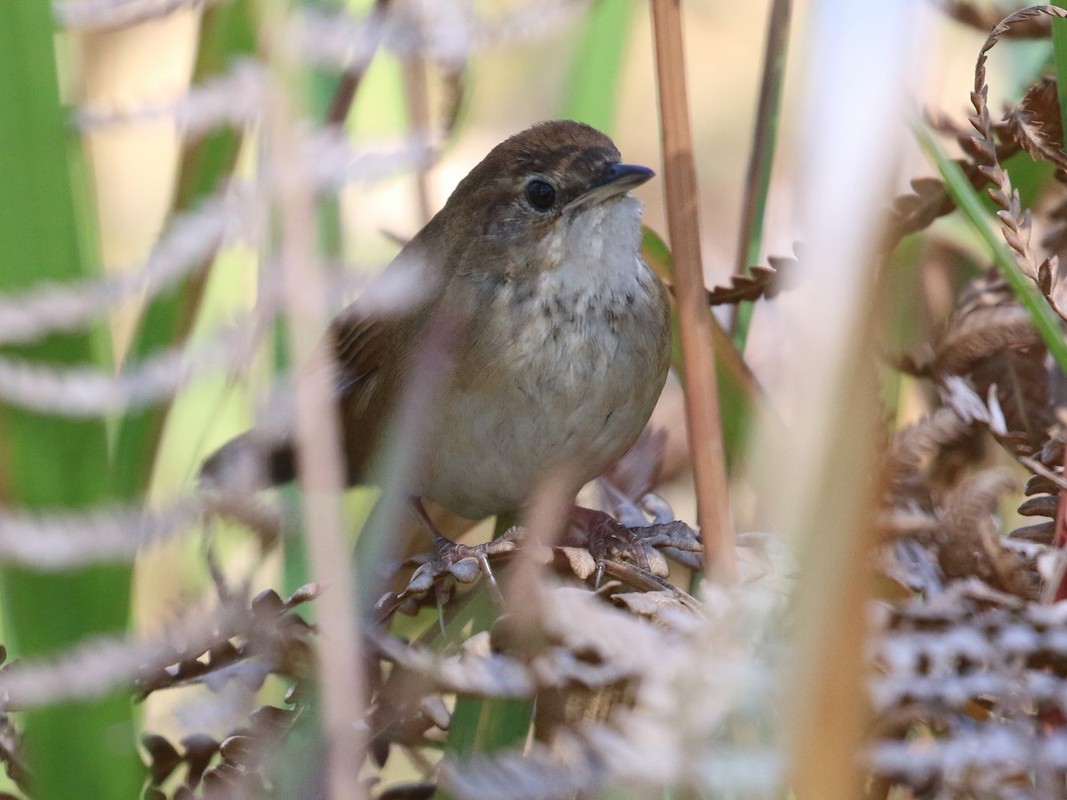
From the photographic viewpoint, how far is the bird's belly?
2.20m

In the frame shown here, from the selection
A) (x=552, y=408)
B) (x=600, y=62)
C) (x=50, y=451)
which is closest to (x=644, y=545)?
(x=552, y=408)

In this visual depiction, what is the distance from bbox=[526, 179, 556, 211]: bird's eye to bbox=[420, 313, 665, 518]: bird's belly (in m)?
0.26

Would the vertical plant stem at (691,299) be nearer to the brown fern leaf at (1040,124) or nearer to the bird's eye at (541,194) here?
the brown fern leaf at (1040,124)

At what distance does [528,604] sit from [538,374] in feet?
3.79

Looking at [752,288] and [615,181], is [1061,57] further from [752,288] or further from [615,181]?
[615,181]

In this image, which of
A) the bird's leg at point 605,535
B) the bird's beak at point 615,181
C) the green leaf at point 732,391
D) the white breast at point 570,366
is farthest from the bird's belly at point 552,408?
the green leaf at point 732,391

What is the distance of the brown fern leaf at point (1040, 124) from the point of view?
143 centimetres

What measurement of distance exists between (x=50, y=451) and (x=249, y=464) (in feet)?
1.00

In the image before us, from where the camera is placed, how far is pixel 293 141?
3.13 ft

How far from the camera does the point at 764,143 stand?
1.96m

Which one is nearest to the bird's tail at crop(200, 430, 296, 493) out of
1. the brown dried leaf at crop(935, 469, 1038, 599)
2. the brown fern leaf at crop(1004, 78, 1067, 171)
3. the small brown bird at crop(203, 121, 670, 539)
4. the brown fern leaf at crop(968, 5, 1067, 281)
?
the small brown bird at crop(203, 121, 670, 539)

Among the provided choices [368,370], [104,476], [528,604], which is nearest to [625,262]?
[368,370]

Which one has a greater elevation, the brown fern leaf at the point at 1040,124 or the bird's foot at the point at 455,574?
the brown fern leaf at the point at 1040,124

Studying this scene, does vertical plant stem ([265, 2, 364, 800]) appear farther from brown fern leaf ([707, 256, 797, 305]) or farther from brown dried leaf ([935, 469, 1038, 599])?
brown fern leaf ([707, 256, 797, 305])
